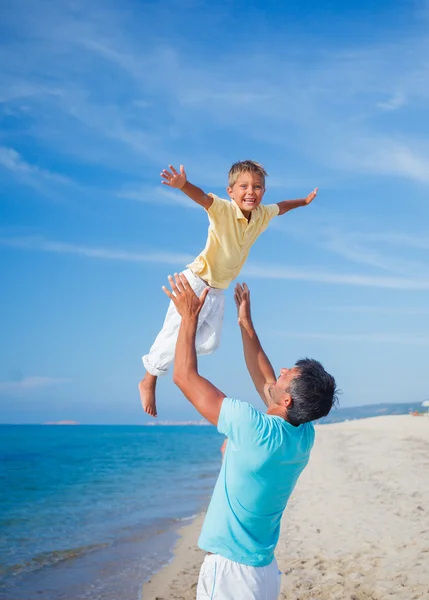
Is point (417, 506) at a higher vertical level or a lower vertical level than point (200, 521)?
higher

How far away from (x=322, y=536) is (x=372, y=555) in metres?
1.55

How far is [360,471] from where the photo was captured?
17.7 metres

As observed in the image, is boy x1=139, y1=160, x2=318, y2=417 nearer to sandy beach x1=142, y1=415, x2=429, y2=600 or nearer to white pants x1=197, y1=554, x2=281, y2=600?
white pants x1=197, y1=554, x2=281, y2=600

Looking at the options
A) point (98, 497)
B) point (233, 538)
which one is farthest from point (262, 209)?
point (98, 497)

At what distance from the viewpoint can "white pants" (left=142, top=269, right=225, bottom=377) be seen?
509 cm

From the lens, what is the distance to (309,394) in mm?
3881

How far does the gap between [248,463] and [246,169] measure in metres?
2.08

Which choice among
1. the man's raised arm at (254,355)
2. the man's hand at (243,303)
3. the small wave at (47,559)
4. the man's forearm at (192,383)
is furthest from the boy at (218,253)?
the small wave at (47,559)

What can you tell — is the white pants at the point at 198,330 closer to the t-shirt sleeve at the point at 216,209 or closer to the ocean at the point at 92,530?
the t-shirt sleeve at the point at 216,209

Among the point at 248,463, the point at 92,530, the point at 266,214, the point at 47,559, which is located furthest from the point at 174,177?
A: the point at 92,530

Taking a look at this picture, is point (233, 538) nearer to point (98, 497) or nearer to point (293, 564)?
point (293, 564)

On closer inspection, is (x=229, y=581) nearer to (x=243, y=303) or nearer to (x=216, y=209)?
(x=243, y=303)

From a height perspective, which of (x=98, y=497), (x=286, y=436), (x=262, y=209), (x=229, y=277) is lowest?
(x=98, y=497)

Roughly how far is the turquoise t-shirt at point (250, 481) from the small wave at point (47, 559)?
9055mm
